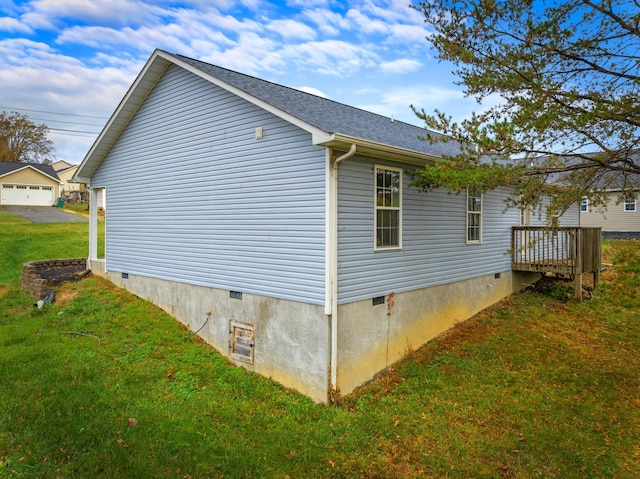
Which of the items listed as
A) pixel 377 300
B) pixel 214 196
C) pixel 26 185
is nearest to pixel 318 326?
pixel 377 300

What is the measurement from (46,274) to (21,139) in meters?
46.3

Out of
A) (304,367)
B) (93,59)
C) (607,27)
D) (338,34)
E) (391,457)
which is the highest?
(93,59)

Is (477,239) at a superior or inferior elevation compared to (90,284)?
superior

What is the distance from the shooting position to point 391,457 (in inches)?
209

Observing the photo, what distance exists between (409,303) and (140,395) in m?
5.24

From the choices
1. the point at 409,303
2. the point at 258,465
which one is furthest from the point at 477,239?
the point at 258,465

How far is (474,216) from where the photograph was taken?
10594 millimetres

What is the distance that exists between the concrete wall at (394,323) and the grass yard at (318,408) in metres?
0.28

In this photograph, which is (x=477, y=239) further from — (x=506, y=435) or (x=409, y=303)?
(x=506, y=435)

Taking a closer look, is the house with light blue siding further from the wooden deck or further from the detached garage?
the detached garage

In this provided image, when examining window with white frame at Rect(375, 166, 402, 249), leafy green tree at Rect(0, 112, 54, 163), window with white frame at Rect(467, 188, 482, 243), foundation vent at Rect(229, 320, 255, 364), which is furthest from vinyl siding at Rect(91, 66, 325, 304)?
leafy green tree at Rect(0, 112, 54, 163)

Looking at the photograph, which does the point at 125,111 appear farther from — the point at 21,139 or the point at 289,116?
the point at 21,139

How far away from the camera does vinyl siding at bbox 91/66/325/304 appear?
7051mm

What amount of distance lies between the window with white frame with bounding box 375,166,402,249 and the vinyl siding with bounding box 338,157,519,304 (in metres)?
0.15
